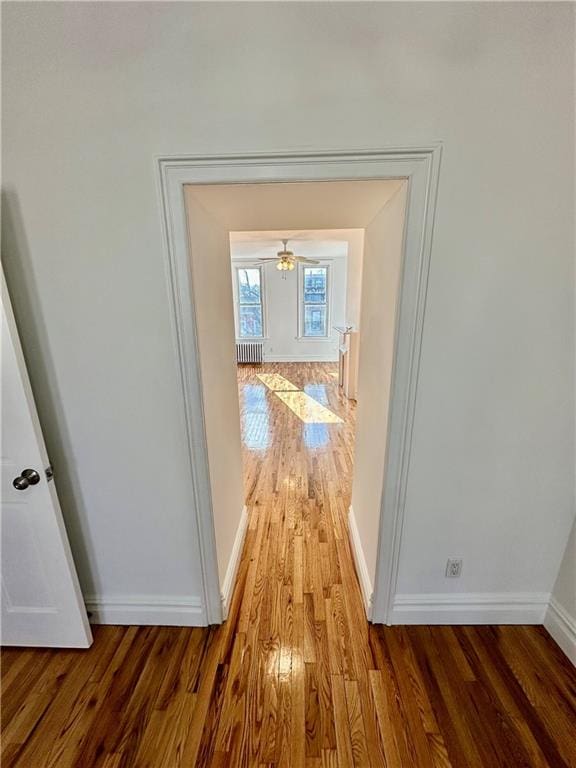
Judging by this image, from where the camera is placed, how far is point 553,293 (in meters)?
1.18

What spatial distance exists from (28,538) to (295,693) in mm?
1343

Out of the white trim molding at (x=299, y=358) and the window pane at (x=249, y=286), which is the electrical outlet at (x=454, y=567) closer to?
the white trim molding at (x=299, y=358)

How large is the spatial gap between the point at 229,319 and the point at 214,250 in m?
0.49

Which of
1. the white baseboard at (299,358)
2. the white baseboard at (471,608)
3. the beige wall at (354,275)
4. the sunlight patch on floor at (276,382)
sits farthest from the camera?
the white baseboard at (299,358)

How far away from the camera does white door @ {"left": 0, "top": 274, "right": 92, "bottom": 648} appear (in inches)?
47.0

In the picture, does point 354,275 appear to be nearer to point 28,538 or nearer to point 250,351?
point 250,351

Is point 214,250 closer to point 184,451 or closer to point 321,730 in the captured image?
point 184,451

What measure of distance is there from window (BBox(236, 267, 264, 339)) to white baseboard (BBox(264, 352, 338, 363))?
0.63 meters

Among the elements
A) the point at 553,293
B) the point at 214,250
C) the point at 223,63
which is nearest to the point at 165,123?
the point at 223,63

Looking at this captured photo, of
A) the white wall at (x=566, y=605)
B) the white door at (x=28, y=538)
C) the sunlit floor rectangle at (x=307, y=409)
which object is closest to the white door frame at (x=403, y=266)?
the white door at (x=28, y=538)

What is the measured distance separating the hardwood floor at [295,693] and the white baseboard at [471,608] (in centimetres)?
5

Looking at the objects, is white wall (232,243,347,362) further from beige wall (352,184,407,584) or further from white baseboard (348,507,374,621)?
white baseboard (348,507,374,621)

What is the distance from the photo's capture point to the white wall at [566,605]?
1.46 metres

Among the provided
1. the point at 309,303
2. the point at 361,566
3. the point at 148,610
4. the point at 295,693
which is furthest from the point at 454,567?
the point at 309,303
